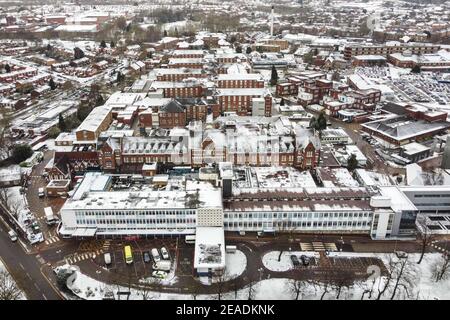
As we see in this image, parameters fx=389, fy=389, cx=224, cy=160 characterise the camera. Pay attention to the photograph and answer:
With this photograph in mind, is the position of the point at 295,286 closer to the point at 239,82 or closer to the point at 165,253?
the point at 165,253

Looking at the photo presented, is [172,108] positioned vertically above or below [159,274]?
above

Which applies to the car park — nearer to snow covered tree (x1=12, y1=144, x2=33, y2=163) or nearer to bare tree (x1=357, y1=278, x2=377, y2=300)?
bare tree (x1=357, y1=278, x2=377, y2=300)

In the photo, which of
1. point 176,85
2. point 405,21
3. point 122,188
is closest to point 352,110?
point 176,85

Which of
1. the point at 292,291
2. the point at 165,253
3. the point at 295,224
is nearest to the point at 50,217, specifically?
the point at 165,253

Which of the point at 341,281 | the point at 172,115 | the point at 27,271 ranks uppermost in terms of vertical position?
the point at 172,115

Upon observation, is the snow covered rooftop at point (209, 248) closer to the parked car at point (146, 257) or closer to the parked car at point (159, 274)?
the parked car at point (159, 274)

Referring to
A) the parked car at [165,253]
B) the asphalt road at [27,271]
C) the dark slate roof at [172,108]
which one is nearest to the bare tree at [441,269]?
the parked car at [165,253]
